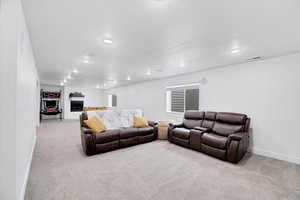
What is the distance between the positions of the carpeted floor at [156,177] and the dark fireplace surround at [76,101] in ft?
22.2

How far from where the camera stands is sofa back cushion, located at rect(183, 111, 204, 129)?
4039 millimetres

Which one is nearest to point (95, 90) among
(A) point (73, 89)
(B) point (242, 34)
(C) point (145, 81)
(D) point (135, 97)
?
(A) point (73, 89)

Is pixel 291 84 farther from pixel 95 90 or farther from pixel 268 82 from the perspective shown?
pixel 95 90

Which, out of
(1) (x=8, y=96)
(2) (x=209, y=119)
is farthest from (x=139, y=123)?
(1) (x=8, y=96)

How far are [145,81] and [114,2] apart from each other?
5.17 meters

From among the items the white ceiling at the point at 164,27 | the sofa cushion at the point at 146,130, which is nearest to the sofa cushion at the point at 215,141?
the sofa cushion at the point at 146,130

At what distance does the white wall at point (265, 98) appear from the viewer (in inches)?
110

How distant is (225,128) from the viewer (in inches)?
133

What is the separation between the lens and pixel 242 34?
2059mm

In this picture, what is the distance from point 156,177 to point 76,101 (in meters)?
9.12

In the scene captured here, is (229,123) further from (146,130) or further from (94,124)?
(94,124)

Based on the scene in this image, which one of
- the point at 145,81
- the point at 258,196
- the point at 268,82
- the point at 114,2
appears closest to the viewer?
the point at 114,2

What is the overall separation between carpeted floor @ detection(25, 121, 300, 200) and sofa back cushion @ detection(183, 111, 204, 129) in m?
1.11

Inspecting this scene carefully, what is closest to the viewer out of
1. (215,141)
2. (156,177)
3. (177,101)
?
(156,177)
